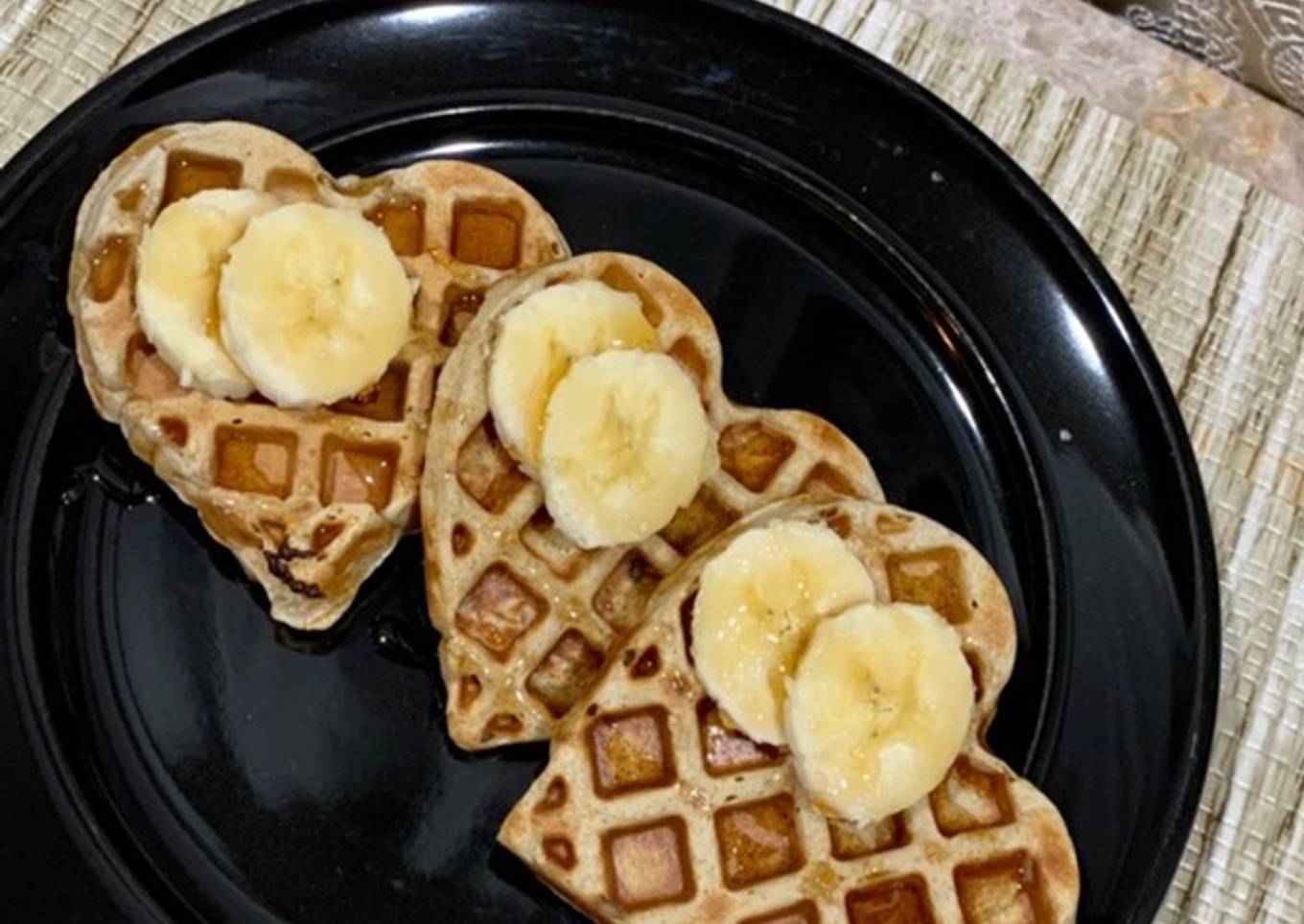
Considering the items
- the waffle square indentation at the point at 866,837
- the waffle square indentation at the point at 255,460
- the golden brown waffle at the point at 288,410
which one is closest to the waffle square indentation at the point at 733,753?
the waffle square indentation at the point at 866,837

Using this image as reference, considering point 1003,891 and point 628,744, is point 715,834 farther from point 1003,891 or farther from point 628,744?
point 1003,891

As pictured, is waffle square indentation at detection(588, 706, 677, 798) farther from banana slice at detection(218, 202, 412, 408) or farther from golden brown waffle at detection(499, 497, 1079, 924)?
banana slice at detection(218, 202, 412, 408)

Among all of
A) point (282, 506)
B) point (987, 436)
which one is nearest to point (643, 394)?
point (282, 506)

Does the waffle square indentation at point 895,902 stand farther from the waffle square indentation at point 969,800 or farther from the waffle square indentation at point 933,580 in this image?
the waffle square indentation at point 933,580

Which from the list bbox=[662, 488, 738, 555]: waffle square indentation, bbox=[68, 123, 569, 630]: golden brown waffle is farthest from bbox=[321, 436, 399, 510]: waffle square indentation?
bbox=[662, 488, 738, 555]: waffle square indentation

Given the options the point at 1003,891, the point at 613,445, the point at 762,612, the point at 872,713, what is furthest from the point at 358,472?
the point at 1003,891

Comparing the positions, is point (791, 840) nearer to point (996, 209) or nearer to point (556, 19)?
point (996, 209)
